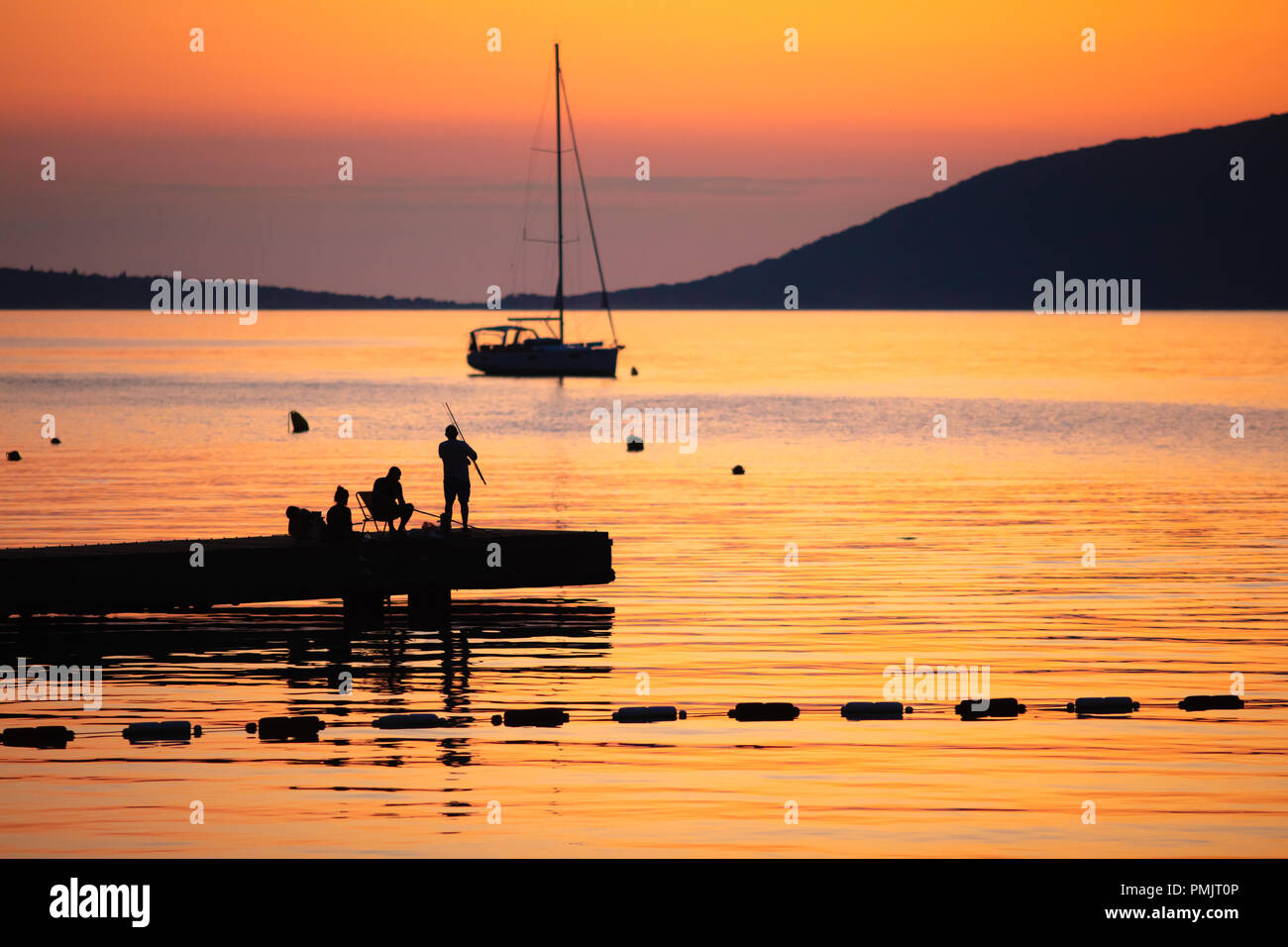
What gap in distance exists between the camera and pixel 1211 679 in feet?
76.5

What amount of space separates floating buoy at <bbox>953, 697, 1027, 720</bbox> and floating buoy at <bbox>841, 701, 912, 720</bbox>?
0.83 meters

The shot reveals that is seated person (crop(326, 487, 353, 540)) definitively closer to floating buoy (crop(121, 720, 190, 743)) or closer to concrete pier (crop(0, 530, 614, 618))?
concrete pier (crop(0, 530, 614, 618))

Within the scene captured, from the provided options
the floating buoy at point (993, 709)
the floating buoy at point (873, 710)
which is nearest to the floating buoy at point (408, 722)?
the floating buoy at point (873, 710)

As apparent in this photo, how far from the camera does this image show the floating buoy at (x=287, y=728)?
65.0 ft

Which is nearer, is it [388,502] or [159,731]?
[159,731]

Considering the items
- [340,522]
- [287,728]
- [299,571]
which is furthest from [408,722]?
[340,522]

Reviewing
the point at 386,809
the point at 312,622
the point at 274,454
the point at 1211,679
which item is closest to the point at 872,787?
the point at 386,809

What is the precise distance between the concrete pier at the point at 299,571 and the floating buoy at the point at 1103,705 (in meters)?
Answer: 11.1

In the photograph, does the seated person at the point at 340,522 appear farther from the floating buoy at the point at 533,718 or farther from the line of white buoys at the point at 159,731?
the line of white buoys at the point at 159,731

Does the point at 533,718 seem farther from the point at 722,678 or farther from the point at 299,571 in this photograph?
the point at 299,571

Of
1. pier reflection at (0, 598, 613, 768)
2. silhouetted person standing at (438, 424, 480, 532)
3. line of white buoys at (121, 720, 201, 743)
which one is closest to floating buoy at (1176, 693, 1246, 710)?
pier reflection at (0, 598, 613, 768)

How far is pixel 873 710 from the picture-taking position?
21047 mm

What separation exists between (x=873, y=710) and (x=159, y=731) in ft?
29.1
